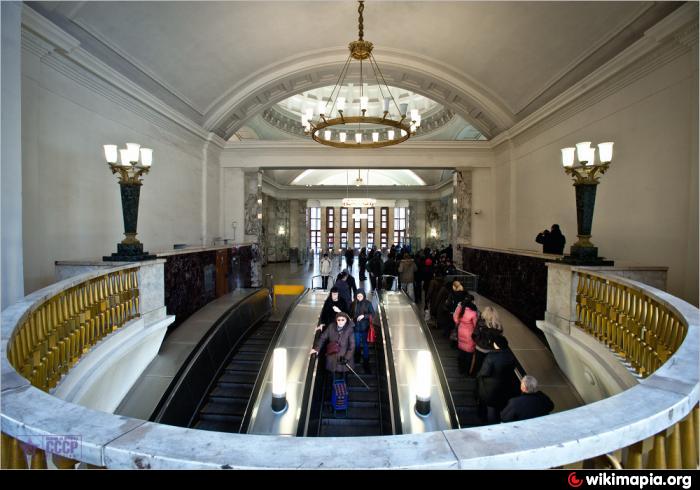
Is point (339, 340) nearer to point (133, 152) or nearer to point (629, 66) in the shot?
point (133, 152)

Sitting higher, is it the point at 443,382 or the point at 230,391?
the point at 443,382

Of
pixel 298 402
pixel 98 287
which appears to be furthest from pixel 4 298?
pixel 298 402

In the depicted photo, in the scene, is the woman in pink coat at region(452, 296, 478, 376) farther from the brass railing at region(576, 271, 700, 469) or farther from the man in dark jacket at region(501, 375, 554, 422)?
the man in dark jacket at region(501, 375, 554, 422)

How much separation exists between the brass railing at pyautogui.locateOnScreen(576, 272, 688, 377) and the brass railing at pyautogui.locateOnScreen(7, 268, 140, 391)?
4725mm

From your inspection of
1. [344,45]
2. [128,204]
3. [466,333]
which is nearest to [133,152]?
[128,204]

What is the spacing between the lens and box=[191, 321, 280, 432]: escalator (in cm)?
568

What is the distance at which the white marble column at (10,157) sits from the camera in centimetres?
452

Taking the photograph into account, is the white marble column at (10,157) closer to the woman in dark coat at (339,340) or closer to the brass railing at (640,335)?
the woman in dark coat at (339,340)

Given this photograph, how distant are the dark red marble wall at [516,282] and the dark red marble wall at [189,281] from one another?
719cm

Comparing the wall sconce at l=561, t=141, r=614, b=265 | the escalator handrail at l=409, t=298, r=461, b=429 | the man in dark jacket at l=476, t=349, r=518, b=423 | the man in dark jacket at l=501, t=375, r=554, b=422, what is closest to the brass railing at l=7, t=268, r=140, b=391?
the man in dark jacket at l=501, t=375, r=554, b=422

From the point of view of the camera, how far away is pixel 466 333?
5.56 meters

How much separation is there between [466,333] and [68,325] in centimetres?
512

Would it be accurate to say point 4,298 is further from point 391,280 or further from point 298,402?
point 391,280

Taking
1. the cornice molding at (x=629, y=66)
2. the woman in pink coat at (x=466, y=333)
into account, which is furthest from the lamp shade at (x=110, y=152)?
the cornice molding at (x=629, y=66)
